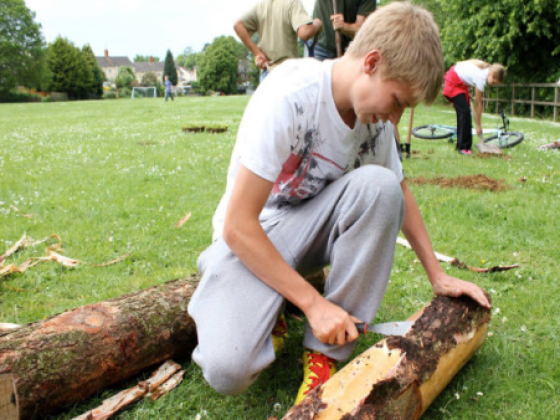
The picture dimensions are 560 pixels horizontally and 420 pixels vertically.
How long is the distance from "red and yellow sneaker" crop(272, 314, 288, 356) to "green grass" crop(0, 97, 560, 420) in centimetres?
5

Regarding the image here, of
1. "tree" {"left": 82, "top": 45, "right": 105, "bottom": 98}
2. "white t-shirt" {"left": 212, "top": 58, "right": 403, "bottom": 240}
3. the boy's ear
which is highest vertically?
"tree" {"left": 82, "top": 45, "right": 105, "bottom": 98}

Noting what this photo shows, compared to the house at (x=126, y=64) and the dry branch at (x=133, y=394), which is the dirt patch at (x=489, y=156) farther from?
the house at (x=126, y=64)

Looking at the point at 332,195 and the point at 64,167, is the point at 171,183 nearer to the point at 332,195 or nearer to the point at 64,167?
the point at 64,167

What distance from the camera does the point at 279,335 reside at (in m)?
2.31

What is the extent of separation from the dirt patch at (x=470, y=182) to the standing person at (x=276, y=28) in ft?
6.45

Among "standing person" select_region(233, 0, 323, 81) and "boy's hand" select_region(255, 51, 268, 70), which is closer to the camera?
"standing person" select_region(233, 0, 323, 81)

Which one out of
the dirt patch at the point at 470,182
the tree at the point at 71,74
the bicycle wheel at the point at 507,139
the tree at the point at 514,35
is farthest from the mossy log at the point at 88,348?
the tree at the point at 71,74

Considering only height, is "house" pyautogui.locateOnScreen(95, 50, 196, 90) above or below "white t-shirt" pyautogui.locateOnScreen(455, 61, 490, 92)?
above

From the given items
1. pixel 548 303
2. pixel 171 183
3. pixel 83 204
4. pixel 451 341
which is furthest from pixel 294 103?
pixel 171 183

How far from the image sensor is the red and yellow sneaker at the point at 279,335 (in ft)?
7.40

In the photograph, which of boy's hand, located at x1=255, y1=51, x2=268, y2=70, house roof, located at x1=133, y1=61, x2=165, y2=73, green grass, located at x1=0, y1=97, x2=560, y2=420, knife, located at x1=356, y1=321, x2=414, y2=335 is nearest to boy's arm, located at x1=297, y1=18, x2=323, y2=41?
boy's hand, located at x1=255, y1=51, x2=268, y2=70

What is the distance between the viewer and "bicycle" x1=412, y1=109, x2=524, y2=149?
8375 millimetres

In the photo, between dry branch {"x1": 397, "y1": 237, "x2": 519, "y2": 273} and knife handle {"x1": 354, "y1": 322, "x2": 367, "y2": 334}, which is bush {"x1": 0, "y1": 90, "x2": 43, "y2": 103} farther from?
knife handle {"x1": 354, "y1": 322, "x2": 367, "y2": 334}

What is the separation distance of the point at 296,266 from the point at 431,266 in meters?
0.62
